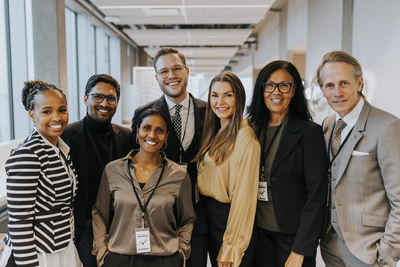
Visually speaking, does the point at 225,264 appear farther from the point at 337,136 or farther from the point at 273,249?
the point at 337,136

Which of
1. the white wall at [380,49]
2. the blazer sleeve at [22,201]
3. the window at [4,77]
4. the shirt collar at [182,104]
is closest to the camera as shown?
the blazer sleeve at [22,201]

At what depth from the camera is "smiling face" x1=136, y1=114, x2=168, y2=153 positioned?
1691 mm

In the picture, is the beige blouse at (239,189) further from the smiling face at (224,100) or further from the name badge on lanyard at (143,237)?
the name badge on lanyard at (143,237)

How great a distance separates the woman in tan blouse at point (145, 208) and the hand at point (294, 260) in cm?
56

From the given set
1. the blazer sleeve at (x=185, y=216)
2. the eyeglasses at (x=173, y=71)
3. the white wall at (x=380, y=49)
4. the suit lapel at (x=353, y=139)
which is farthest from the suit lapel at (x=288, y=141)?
the white wall at (x=380, y=49)

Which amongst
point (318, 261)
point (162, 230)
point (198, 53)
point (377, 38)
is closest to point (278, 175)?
point (162, 230)

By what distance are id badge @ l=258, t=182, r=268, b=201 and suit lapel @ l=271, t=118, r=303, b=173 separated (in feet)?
0.33

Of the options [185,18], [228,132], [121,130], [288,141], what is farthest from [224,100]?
[185,18]

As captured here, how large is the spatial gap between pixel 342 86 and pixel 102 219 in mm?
1487

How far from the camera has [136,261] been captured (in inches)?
64.9

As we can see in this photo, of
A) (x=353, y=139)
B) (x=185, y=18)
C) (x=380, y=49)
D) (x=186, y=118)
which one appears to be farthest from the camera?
(x=185, y=18)

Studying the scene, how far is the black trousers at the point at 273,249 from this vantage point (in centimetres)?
179

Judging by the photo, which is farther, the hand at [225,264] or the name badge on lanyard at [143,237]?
the hand at [225,264]

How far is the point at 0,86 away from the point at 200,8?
338 centimetres
